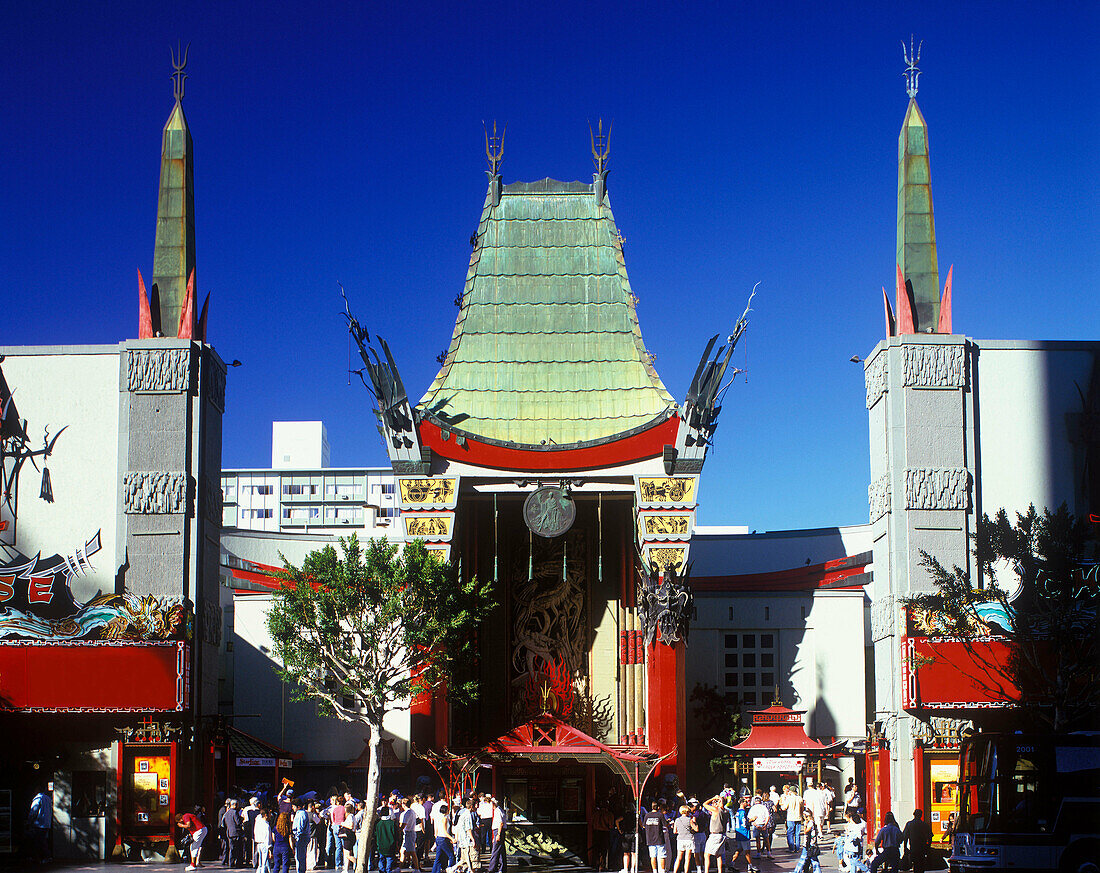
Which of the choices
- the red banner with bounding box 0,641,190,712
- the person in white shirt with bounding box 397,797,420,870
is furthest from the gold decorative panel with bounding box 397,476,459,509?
the person in white shirt with bounding box 397,797,420,870

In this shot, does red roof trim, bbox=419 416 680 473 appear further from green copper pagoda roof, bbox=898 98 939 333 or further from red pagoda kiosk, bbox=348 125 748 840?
green copper pagoda roof, bbox=898 98 939 333

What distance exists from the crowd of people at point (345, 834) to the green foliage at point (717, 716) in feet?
46.3

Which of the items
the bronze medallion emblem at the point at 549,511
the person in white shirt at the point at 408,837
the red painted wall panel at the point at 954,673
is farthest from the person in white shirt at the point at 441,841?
the bronze medallion emblem at the point at 549,511

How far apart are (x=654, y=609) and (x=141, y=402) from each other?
A: 17965 mm

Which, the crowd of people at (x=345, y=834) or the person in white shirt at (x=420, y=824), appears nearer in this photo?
the crowd of people at (x=345, y=834)

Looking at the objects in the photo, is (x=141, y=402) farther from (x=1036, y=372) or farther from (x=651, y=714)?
(x=1036, y=372)

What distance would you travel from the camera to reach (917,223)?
42688mm

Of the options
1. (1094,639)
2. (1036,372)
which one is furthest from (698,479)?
(1094,639)

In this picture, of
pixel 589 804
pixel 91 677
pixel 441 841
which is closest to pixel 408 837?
pixel 441 841

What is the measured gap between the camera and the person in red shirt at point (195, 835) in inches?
1351

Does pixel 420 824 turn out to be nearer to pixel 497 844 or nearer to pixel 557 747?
pixel 557 747

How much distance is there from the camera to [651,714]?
157ft

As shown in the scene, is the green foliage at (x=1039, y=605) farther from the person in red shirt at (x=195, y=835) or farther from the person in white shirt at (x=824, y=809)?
the person in red shirt at (x=195, y=835)

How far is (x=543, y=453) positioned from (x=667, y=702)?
30.3 ft
